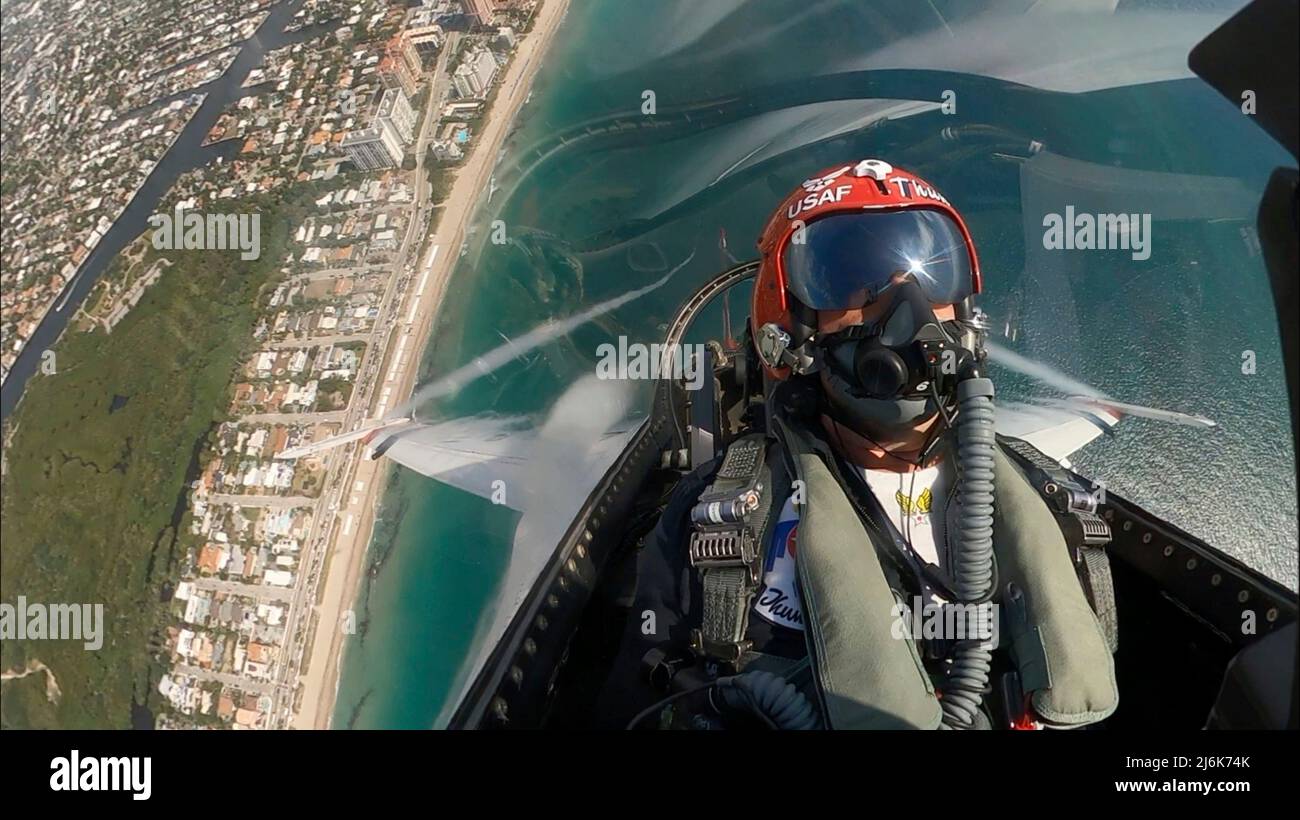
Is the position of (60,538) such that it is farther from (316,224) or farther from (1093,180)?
(1093,180)

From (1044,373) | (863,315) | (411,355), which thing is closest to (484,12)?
(411,355)

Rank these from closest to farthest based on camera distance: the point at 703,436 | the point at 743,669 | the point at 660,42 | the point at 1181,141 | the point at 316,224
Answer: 1. the point at 743,669
2. the point at 703,436
3. the point at 1181,141
4. the point at 660,42
5. the point at 316,224

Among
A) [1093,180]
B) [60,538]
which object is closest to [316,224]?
[60,538]

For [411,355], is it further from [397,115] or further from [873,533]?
[873,533]
